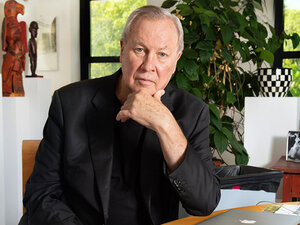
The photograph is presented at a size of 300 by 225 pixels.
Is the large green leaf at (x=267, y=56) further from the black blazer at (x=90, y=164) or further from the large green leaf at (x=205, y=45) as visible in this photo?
the black blazer at (x=90, y=164)

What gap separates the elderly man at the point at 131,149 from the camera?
1.33 m

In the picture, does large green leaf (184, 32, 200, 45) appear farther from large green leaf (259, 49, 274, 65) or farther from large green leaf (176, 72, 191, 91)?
large green leaf (259, 49, 274, 65)

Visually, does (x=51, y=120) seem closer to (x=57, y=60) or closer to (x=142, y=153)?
(x=142, y=153)

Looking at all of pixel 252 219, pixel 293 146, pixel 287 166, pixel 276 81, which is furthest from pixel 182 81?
pixel 252 219

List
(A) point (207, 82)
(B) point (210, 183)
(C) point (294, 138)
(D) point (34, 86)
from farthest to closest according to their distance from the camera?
(D) point (34, 86) < (A) point (207, 82) < (C) point (294, 138) < (B) point (210, 183)

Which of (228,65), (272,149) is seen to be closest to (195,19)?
(228,65)

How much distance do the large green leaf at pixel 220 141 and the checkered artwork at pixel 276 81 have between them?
522 millimetres

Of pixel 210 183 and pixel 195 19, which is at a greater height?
pixel 195 19

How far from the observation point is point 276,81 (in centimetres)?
347

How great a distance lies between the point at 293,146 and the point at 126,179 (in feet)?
6.81

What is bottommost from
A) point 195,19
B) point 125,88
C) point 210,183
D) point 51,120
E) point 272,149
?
point 272,149

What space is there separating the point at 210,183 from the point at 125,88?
1.55 ft

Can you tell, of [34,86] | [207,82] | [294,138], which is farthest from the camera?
[34,86]

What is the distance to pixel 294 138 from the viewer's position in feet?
10.6
